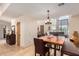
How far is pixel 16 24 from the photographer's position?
251cm

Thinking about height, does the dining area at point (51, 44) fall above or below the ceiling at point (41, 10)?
below

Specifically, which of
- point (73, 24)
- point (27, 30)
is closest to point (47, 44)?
point (27, 30)

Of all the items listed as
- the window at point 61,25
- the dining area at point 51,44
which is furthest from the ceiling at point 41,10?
the dining area at point 51,44

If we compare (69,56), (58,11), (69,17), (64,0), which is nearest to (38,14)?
(58,11)

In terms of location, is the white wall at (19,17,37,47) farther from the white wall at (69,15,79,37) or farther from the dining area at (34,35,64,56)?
the white wall at (69,15,79,37)

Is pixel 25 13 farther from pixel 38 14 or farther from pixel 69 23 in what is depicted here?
pixel 69 23

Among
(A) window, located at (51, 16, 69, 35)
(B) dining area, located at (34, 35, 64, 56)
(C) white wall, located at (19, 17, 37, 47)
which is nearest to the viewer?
(A) window, located at (51, 16, 69, 35)

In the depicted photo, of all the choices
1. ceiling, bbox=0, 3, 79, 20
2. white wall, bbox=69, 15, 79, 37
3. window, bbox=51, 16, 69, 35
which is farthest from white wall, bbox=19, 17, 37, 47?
white wall, bbox=69, 15, 79, 37

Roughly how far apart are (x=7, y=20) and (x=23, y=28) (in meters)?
0.53

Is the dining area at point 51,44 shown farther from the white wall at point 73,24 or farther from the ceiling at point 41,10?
the ceiling at point 41,10

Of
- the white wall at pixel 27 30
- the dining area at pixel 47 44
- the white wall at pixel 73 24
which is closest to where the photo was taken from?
the white wall at pixel 73 24

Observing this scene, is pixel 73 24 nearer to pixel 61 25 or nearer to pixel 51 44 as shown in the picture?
pixel 61 25

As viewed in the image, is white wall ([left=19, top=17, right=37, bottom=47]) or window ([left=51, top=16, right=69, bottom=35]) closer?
window ([left=51, top=16, right=69, bottom=35])

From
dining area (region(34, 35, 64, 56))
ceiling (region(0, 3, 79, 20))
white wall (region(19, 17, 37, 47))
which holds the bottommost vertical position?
dining area (region(34, 35, 64, 56))
